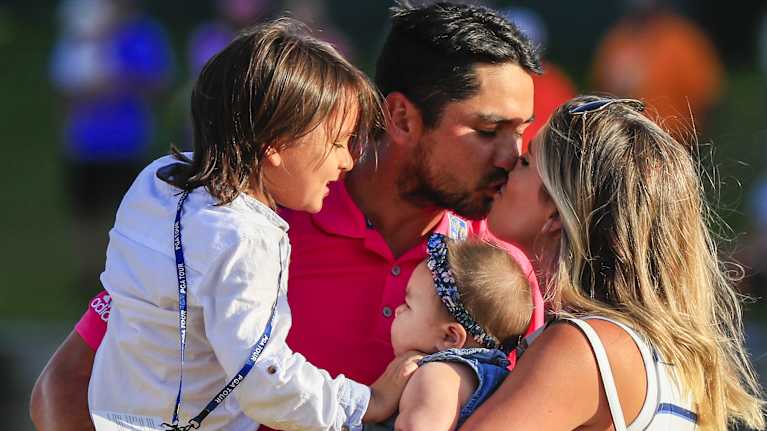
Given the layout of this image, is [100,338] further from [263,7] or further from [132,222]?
[263,7]

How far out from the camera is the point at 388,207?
3932 mm

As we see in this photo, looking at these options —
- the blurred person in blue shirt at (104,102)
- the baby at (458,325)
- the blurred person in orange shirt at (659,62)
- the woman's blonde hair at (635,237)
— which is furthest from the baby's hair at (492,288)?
the blurred person in blue shirt at (104,102)

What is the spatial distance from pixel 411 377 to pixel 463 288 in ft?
0.88

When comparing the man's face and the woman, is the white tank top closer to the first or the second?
the woman

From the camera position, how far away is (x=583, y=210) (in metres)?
3.12

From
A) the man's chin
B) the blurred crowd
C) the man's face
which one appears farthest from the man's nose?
the blurred crowd

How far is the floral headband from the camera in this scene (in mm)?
3170

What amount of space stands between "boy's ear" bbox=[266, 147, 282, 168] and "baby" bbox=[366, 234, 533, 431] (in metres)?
0.45

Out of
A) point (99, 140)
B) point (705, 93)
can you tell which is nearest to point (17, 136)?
point (99, 140)

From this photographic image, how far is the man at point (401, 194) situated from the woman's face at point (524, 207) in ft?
0.63

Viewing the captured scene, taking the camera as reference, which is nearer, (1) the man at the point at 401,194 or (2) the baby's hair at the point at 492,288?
(2) the baby's hair at the point at 492,288

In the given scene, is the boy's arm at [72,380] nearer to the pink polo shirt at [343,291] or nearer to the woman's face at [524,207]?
the pink polo shirt at [343,291]

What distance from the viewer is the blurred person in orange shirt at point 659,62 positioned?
1003 centimetres

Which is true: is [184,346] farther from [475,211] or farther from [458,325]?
[475,211]
